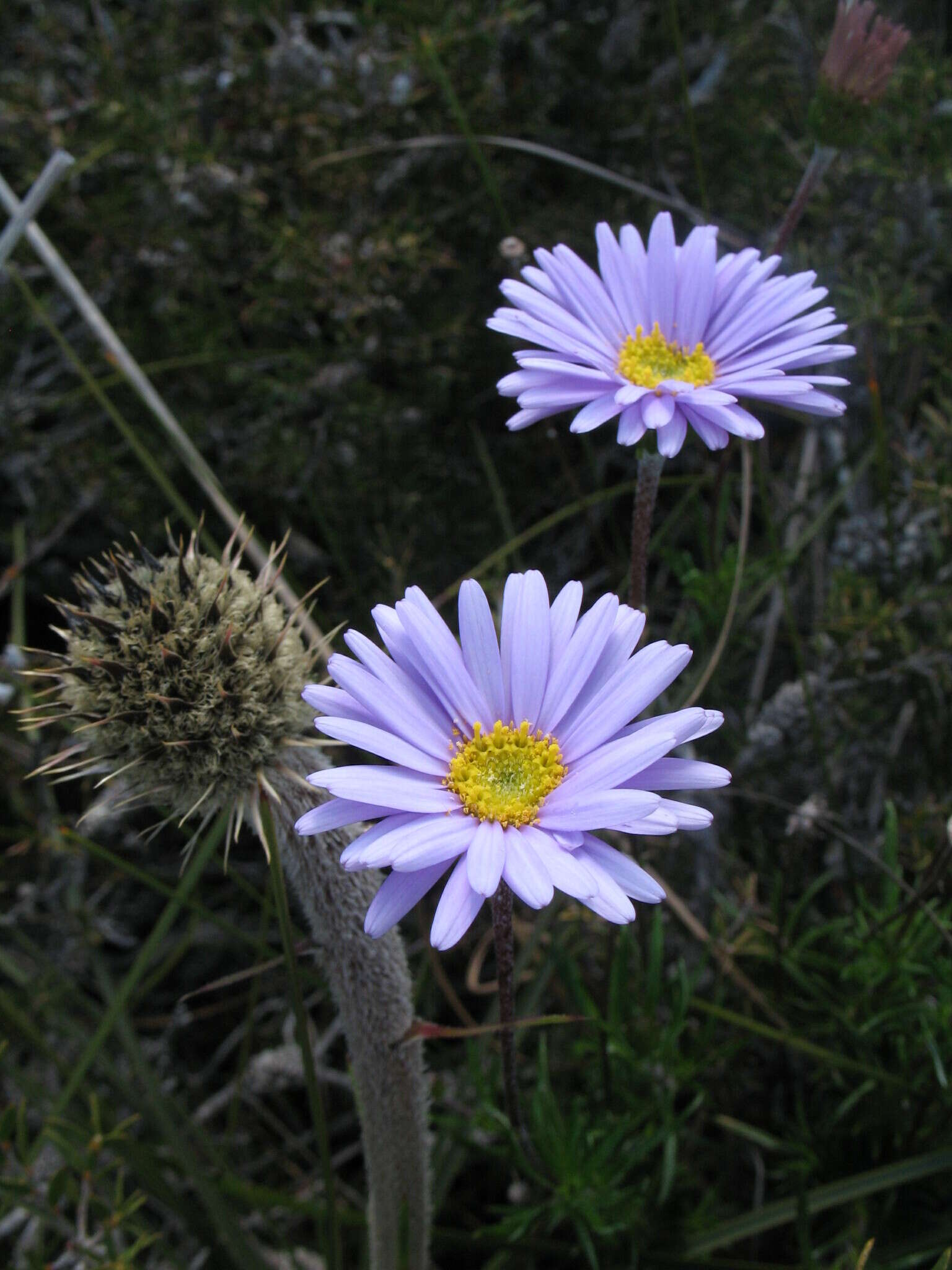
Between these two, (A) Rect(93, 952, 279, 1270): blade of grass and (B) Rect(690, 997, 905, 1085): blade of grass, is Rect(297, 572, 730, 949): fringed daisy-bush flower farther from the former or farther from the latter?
(A) Rect(93, 952, 279, 1270): blade of grass

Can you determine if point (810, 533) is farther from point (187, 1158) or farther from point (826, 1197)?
point (187, 1158)

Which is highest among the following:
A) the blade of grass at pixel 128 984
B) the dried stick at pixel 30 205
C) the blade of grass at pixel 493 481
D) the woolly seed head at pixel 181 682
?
the dried stick at pixel 30 205

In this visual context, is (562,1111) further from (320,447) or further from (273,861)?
(320,447)

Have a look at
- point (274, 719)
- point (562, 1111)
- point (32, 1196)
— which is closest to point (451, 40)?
point (274, 719)

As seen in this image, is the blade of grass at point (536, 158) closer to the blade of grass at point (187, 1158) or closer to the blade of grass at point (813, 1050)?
the blade of grass at point (813, 1050)

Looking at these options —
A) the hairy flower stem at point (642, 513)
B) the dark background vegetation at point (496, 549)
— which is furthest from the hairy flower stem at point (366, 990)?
the hairy flower stem at point (642, 513)

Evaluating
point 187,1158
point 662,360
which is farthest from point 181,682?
point 187,1158
